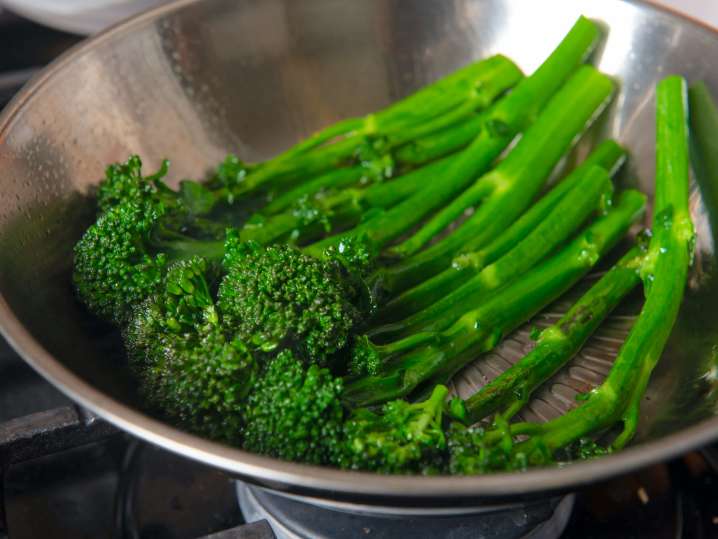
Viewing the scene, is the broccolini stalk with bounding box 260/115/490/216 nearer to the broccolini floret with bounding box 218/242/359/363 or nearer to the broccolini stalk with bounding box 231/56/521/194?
the broccolini stalk with bounding box 231/56/521/194

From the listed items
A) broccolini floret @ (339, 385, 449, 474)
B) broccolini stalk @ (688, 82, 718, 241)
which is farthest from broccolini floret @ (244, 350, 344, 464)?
broccolini stalk @ (688, 82, 718, 241)

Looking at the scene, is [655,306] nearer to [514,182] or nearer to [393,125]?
[514,182]

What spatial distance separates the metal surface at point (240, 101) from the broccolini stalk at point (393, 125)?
0.08 metres

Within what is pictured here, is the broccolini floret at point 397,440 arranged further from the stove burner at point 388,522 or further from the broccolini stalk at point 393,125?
the broccolini stalk at point 393,125

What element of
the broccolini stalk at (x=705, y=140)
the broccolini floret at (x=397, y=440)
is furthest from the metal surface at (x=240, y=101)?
the broccolini floret at (x=397, y=440)

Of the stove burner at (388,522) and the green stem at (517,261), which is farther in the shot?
the green stem at (517,261)

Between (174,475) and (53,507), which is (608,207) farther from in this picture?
(53,507)

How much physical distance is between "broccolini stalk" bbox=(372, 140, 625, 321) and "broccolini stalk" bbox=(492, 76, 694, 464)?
0.11 m

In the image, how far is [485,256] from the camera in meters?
1.11

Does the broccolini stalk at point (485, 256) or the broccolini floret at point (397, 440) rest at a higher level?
the broccolini stalk at point (485, 256)

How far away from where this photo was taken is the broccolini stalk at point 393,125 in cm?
124

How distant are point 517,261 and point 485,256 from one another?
0.05 m

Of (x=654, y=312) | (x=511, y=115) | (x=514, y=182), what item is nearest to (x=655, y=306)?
(x=654, y=312)

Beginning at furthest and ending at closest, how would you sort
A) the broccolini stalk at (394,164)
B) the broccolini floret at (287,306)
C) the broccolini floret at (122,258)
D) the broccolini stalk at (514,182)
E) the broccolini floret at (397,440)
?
the broccolini stalk at (394,164)
the broccolini stalk at (514,182)
the broccolini floret at (122,258)
the broccolini floret at (287,306)
the broccolini floret at (397,440)
